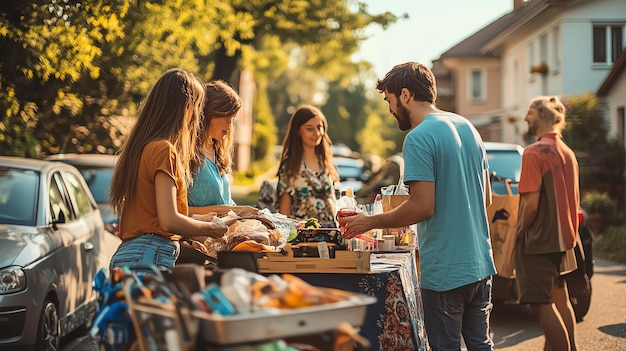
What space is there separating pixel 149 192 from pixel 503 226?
4715mm

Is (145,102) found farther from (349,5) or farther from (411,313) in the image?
(349,5)

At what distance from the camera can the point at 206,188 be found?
20.3 ft

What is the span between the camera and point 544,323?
7035mm

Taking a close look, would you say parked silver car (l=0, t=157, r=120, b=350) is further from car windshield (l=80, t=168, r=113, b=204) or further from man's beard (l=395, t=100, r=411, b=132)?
man's beard (l=395, t=100, r=411, b=132)

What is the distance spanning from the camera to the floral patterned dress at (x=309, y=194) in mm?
8352

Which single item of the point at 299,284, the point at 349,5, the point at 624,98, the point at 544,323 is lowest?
the point at 544,323

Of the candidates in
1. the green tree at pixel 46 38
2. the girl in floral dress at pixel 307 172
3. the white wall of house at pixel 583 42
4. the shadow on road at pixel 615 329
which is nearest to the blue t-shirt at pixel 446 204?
the girl in floral dress at pixel 307 172

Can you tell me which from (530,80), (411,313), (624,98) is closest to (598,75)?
(530,80)

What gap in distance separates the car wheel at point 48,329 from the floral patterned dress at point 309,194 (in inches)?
81.2

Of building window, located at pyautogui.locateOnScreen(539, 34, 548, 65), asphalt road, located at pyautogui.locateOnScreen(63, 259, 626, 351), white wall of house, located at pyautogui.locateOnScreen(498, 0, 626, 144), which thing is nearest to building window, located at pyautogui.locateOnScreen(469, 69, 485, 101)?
white wall of house, located at pyautogui.locateOnScreen(498, 0, 626, 144)

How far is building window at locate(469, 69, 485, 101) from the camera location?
50250mm

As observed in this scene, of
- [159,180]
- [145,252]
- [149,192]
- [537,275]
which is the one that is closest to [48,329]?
[145,252]

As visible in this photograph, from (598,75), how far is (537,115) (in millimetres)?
25569

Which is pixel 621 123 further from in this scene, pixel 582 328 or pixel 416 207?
pixel 416 207
